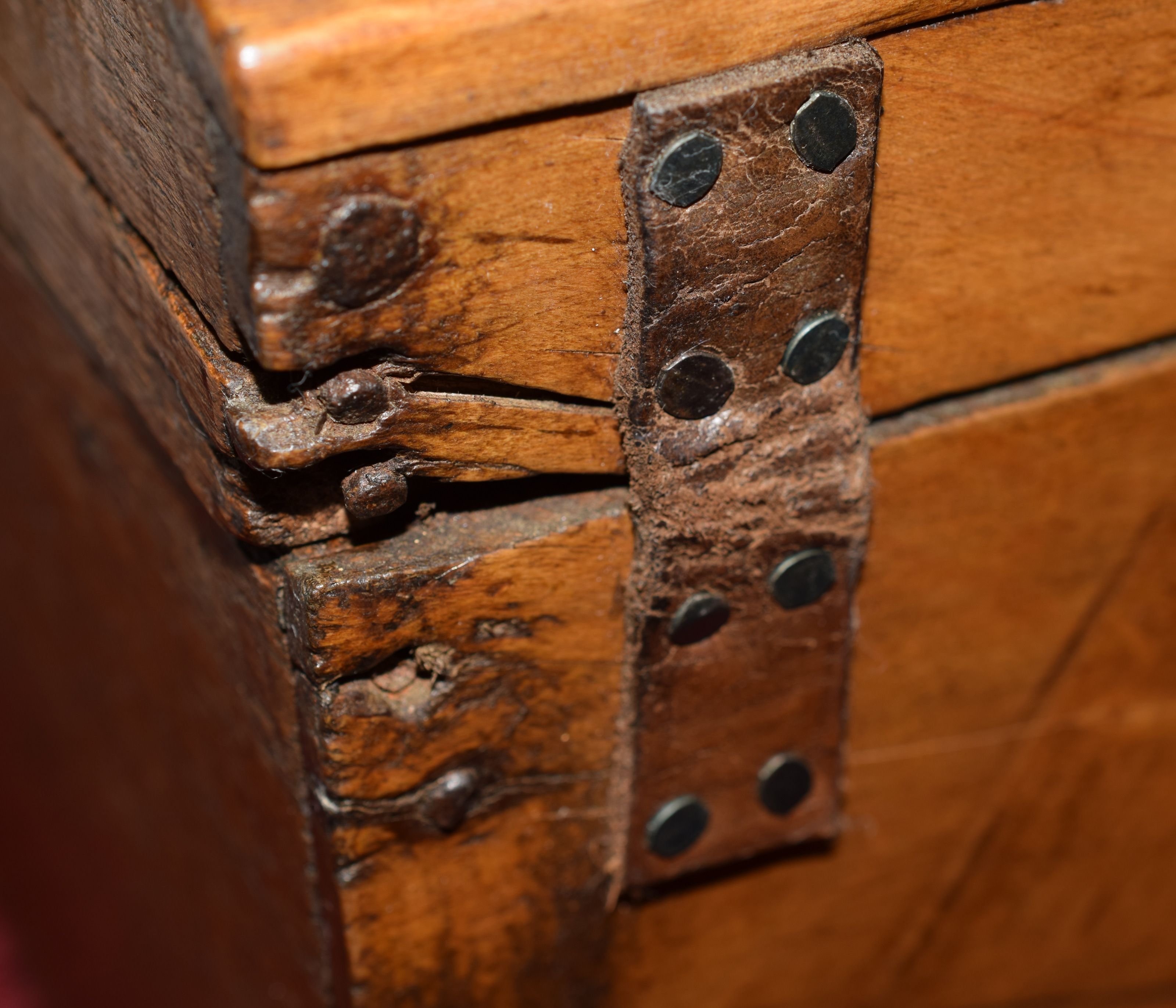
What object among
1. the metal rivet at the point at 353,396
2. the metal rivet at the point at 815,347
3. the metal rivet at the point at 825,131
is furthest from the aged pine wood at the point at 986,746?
the metal rivet at the point at 353,396

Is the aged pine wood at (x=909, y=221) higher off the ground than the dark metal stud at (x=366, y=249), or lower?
higher

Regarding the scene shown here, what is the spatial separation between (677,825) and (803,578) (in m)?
0.20

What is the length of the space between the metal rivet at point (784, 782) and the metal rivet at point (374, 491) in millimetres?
347

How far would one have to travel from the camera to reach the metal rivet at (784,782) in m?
0.83

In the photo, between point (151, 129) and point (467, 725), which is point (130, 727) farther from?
point (151, 129)

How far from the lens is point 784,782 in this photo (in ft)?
2.77

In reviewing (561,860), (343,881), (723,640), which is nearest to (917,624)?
(723,640)

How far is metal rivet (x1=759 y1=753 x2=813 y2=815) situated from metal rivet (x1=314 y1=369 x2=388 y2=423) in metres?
0.40

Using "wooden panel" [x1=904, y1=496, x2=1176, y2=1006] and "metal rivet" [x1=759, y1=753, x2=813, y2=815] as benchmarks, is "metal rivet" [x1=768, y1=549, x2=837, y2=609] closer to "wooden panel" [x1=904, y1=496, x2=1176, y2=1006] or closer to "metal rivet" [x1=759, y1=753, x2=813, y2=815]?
"metal rivet" [x1=759, y1=753, x2=813, y2=815]

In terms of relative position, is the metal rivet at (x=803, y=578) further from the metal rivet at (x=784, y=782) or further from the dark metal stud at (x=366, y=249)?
the dark metal stud at (x=366, y=249)

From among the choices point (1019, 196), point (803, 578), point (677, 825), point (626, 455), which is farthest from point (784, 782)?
point (1019, 196)

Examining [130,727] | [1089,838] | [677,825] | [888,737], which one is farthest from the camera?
[130,727]

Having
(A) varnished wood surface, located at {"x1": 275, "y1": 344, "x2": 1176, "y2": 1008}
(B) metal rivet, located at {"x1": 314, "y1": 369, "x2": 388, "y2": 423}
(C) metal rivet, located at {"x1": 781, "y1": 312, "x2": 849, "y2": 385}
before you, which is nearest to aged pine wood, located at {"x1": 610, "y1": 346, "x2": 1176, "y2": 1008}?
(A) varnished wood surface, located at {"x1": 275, "y1": 344, "x2": 1176, "y2": 1008}

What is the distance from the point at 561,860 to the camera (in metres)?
0.83
